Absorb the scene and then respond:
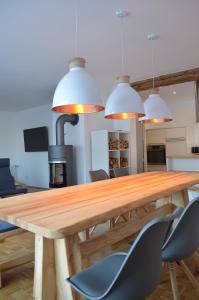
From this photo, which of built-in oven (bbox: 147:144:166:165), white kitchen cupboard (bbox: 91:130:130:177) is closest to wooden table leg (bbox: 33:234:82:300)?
white kitchen cupboard (bbox: 91:130:130:177)

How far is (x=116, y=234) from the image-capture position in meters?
1.96

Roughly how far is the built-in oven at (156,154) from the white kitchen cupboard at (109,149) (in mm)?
1729

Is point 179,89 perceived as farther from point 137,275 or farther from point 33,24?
point 137,275

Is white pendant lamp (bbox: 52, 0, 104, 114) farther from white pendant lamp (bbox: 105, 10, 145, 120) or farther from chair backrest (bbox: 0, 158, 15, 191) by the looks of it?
chair backrest (bbox: 0, 158, 15, 191)

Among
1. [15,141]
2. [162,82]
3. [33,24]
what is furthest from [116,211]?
[15,141]

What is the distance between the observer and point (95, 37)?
2941 mm

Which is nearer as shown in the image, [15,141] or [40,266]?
[40,266]

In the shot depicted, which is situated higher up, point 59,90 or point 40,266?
point 59,90

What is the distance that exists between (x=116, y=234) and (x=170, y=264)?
46 cm

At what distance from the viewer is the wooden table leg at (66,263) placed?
1379mm

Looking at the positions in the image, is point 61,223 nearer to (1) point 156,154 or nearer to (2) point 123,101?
(2) point 123,101

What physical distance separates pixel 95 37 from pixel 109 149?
9.08 ft

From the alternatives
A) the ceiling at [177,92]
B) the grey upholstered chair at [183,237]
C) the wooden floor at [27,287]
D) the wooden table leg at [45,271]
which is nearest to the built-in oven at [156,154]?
the ceiling at [177,92]

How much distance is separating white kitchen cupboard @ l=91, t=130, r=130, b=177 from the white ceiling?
1.30m
